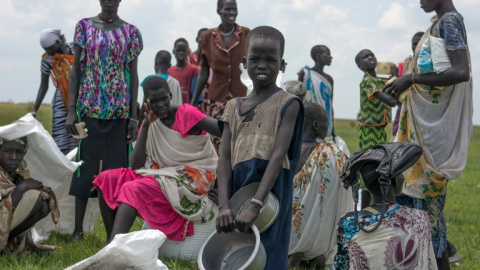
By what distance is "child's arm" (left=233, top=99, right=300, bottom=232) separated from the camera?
3.48 meters

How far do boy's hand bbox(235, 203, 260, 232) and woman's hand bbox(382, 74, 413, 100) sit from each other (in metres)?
1.77

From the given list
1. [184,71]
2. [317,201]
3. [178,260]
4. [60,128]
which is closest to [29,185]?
[178,260]

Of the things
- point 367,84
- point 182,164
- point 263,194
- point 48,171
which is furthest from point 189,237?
point 367,84

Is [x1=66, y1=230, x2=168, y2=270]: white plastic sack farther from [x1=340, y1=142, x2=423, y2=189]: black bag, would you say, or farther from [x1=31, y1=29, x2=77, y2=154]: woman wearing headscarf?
[x1=31, y1=29, x2=77, y2=154]: woman wearing headscarf

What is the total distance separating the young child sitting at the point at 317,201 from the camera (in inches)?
208

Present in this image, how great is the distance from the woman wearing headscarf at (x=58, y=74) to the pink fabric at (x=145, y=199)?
2.42 meters

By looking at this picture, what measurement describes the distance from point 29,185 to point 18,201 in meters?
0.15

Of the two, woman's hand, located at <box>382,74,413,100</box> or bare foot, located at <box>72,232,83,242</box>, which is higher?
woman's hand, located at <box>382,74,413,100</box>

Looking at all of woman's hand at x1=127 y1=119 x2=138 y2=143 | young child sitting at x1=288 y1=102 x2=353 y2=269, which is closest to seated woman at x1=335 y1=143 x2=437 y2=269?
young child sitting at x1=288 y1=102 x2=353 y2=269

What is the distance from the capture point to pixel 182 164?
559 centimetres

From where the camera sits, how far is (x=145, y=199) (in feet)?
17.1

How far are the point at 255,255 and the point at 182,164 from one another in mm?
2330

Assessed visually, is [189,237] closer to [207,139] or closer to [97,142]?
[207,139]

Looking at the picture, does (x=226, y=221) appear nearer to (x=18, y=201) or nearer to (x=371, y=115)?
(x=18, y=201)
